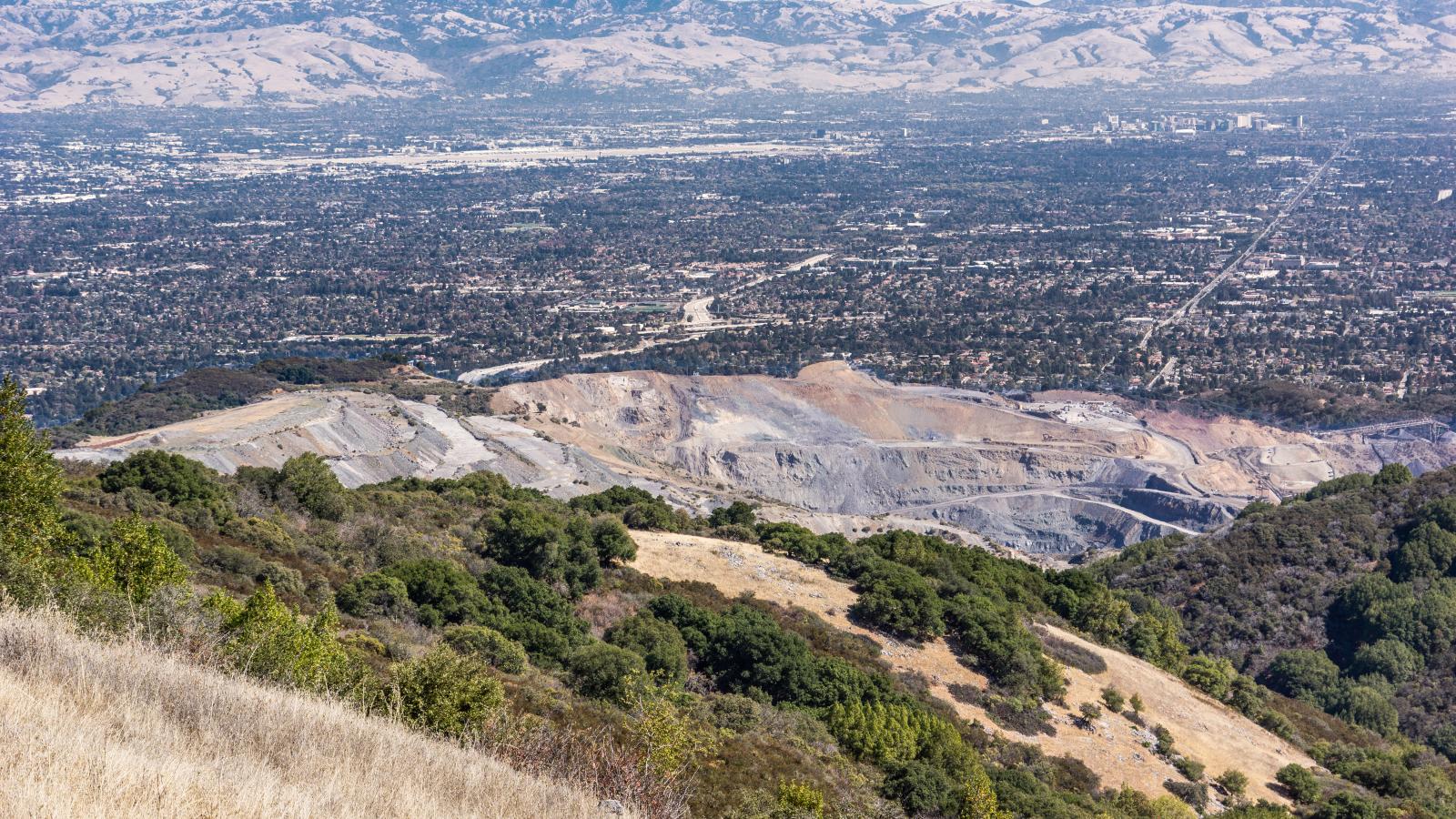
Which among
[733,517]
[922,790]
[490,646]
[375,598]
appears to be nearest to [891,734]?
[922,790]

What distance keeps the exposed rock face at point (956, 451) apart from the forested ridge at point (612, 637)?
2298 cm

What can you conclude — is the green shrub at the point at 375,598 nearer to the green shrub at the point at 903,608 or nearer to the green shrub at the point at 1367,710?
the green shrub at the point at 903,608

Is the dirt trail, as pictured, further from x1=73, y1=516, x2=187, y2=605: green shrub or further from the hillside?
x1=73, y1=516, x2=187, y2=605: green shrub

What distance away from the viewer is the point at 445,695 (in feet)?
48.5

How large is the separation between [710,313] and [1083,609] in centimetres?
7245

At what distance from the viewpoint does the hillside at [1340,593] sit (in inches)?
1597

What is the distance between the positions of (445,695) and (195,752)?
4.37 m

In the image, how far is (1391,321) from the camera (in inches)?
4146

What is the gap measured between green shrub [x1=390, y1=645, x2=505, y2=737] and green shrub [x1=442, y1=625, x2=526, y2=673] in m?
6.16

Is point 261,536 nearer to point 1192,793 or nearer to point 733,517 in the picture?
point 733,517

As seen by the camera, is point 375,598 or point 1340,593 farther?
point 1340,593

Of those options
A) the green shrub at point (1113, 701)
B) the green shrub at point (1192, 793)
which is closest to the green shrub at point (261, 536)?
the green shrub at point (1113, 701)

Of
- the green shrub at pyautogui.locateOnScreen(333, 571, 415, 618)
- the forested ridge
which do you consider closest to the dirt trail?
the forested ridge

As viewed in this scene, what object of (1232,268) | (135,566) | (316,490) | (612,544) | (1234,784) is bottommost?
(1232,268)
